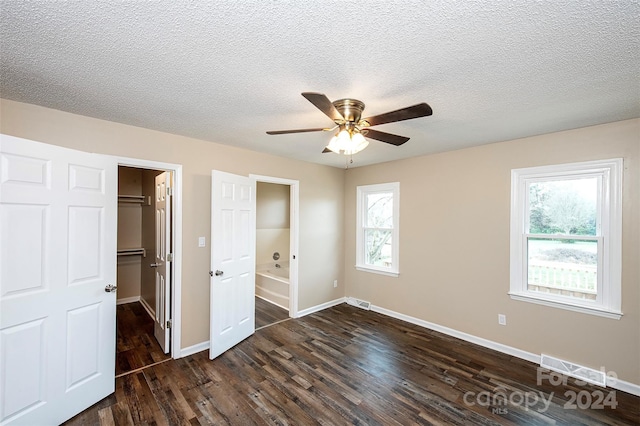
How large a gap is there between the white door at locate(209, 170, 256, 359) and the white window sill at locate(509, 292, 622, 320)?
3.20m

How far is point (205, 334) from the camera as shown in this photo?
3.17m

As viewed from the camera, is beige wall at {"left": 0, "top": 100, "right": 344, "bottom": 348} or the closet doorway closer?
beige wall at {"left": 0, "top": 100, "right": 344, "bottom": 348}

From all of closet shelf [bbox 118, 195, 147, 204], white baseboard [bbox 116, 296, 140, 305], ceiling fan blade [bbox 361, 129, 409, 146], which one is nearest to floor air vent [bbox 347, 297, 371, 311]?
ceiling fan blade [bbox 361, 129, 409, 146]

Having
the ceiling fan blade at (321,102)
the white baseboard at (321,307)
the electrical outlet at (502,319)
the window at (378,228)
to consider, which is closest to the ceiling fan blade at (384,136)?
the ceiling fan blade at (321,102)

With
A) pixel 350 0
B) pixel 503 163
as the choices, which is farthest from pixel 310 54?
pixel 503 163

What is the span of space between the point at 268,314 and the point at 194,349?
1.34 meters

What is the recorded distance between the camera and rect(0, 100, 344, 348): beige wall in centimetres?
229

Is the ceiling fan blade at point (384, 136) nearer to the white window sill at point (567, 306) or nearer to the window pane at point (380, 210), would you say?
the window pane at point (380, 210)

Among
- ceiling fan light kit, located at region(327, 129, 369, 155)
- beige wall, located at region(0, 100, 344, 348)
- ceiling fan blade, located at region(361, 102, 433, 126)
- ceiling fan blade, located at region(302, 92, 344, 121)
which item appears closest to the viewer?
ceiling fan blade, located at region(302, 92, 344, 121)

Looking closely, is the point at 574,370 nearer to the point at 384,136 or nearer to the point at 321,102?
the point at 384,136

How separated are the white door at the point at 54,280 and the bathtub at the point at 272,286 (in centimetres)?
256

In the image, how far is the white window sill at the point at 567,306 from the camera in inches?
98.4

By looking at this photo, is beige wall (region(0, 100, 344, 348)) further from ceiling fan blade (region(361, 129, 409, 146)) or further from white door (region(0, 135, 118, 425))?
ceiling fan blade (region(361, 129, 409, 146))

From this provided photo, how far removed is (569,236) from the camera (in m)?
2.74
